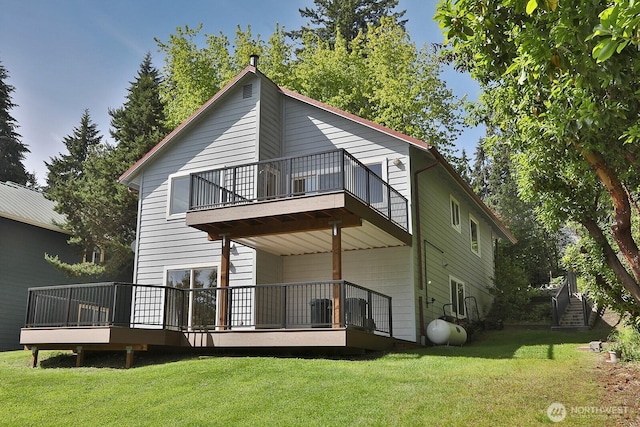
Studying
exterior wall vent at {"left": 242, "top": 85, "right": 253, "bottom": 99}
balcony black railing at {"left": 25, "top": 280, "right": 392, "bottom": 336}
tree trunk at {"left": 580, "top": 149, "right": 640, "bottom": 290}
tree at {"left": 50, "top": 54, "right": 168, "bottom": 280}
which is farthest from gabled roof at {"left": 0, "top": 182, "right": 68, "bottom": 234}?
tree trunk at {"left": 580, "top": 149, "right": 640, "bottom": 290}

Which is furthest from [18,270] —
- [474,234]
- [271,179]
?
[474,234]

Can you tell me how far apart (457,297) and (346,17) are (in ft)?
89.3

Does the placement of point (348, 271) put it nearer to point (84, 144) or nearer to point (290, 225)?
point (290, 225)

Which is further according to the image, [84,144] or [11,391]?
[84,144]

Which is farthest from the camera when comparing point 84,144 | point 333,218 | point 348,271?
point 84,144

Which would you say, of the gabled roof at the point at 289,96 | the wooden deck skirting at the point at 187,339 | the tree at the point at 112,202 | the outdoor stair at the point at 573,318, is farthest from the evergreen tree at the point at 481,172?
the wooden deck skirting at the point at 187,339

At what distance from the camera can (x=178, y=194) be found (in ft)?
59.6

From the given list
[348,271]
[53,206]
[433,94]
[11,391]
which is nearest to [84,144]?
[53,206]

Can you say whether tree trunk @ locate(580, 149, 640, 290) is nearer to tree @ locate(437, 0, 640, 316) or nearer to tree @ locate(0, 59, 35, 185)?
tree @ locate(437, 0, 640, 316)

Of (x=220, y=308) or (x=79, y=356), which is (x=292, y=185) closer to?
(x=220, y=308)

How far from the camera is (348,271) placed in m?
16.7

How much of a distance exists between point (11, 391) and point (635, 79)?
11.3 m

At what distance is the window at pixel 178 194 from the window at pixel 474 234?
1117 cm

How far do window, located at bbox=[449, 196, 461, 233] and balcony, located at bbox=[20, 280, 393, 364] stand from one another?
619 centimetres
